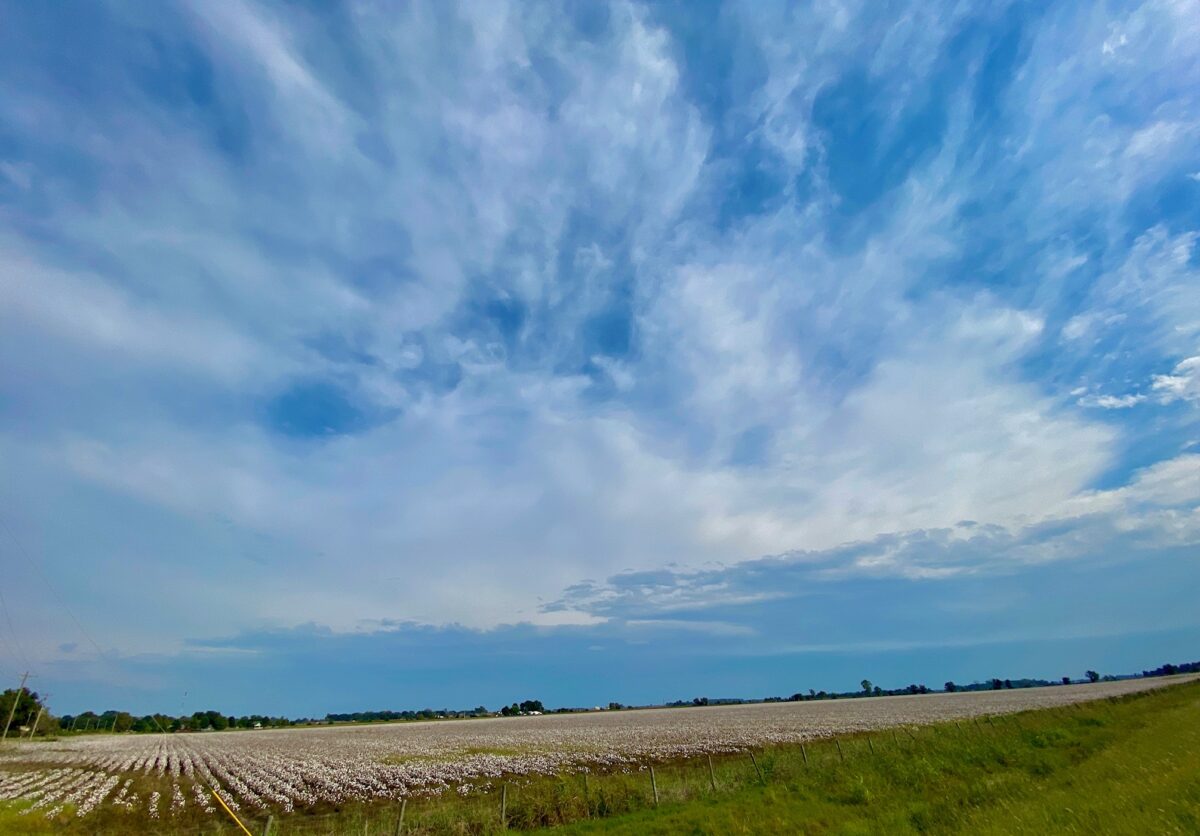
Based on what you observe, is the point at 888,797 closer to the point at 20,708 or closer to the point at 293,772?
the point at 293,772

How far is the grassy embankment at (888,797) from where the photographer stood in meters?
12.7

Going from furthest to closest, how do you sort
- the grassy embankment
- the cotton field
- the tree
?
the tree < the cotton field < the grassy embankment

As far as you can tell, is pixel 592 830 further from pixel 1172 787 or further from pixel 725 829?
pixel 1172 787

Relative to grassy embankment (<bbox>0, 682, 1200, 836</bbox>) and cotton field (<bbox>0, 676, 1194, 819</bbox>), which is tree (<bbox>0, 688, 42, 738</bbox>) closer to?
cotton field (<bbox>0, 676, 1194, 819</bbox>)

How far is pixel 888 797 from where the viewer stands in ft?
59.4

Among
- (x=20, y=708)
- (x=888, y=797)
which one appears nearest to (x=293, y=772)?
(x=888, y=797)

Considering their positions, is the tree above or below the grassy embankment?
above

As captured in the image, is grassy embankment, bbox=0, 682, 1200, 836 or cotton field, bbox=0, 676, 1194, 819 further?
cotton field, bbox=0, 676, 1194, 819

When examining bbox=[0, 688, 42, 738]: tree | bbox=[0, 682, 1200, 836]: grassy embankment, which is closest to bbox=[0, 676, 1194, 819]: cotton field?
bbox=[0, 682, 1200, 836]: grassy embankment

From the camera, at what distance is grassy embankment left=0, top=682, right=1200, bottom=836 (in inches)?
501

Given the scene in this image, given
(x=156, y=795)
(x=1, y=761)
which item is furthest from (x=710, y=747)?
(x=1, y=761)

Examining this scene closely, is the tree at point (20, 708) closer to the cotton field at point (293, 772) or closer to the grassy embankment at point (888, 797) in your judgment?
the cotton field at point (293, 772)

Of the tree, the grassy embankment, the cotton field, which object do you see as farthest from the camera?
the tree

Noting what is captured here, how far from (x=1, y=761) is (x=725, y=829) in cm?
6898
